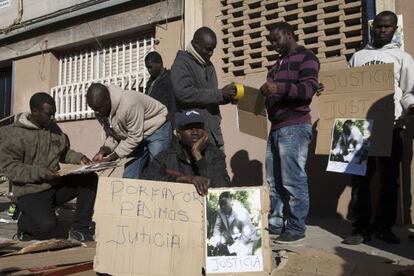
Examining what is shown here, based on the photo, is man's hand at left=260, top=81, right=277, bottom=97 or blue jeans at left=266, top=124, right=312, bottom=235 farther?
blue jeans at left=266, top=124, right=312, bottom=235

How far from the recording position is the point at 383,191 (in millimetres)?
4266

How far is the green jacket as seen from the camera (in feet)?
14.7

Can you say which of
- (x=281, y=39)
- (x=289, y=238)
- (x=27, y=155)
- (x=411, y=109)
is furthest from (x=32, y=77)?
(x=411, y=109)

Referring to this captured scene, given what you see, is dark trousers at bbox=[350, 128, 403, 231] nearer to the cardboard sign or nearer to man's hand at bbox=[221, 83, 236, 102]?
man's hand at bbox=[221, 83, 236, 102]

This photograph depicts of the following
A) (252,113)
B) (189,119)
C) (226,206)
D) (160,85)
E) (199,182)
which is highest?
(160,85)

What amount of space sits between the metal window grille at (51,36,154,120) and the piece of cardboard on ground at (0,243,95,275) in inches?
167

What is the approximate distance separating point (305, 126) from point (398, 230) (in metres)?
1.45

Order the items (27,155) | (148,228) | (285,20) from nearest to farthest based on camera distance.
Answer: (148,228) < (27,155) < (285,20)

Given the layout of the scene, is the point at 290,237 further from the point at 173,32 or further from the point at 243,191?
the point at 173,32

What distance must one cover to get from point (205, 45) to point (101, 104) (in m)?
1.01

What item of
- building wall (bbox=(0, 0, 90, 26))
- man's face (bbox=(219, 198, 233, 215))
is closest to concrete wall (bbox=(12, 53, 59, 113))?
building wall (bbox=(0, 0, 90, 26))

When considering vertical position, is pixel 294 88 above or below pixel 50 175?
above

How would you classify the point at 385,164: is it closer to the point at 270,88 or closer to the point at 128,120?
the point at 270,88

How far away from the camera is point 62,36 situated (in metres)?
8.88
